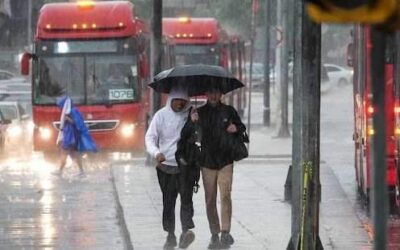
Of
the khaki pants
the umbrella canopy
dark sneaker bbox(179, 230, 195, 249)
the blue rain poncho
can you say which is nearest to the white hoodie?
the umbrella canopy

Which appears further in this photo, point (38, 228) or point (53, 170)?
point (53, 170)

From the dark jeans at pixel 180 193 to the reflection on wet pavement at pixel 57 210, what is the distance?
4.95 feet

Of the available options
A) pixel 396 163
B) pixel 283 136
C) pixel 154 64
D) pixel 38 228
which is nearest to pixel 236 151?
pixel 396 163

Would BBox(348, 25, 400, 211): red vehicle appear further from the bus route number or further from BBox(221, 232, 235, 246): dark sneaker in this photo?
the bus route number

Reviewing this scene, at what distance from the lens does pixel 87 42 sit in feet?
85.9

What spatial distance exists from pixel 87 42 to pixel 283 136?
7.87m

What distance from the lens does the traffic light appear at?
12.4 feet

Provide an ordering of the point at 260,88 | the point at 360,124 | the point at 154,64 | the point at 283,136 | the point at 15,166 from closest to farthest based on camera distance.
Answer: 1. the point at 360,124
2. the point at 154,64
3. the point at 15,166
4. the point at 283,136
5. the point at 260,88

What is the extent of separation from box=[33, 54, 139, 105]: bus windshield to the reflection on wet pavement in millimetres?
3229

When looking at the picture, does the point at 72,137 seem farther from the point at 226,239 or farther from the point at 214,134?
the point at 214,134

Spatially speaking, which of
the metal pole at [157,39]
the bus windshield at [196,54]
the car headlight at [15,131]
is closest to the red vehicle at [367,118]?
the metal pole at [157,39]

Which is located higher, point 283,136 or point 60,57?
point 60,57

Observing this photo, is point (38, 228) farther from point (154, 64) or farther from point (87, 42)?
point (87, 42)

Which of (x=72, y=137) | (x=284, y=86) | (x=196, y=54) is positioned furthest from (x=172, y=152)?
(x=196, y=54)
